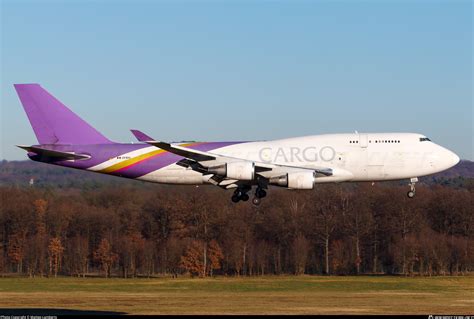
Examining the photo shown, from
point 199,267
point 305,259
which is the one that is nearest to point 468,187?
point 305,259

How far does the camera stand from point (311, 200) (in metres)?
96.5

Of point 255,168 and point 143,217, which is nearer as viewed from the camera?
point 255,168

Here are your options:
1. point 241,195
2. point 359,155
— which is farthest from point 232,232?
point 359,155

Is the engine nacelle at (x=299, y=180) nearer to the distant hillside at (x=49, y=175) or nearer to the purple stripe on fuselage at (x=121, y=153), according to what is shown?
the purple stripe on fuselage at (x=121, y=153)

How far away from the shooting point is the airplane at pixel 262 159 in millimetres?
53938

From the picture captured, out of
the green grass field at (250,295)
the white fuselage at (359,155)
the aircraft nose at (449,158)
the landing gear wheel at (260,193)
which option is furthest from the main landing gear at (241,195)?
the aircraft nose at (449,158)

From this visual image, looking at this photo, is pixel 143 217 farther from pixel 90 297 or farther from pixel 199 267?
pixel 90 297

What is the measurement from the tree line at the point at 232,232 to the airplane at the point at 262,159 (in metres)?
32.1

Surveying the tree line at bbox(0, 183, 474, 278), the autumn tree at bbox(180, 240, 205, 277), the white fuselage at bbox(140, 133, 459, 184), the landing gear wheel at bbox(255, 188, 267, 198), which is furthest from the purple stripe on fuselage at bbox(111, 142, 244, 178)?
the tree line at bbox(0, 183, 474, 278)

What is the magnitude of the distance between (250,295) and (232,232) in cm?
3408

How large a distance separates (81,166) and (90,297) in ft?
26.6

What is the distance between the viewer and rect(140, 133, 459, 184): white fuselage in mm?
54000

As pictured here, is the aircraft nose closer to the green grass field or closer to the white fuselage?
the white fuselage

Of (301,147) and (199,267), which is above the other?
(301,147)
